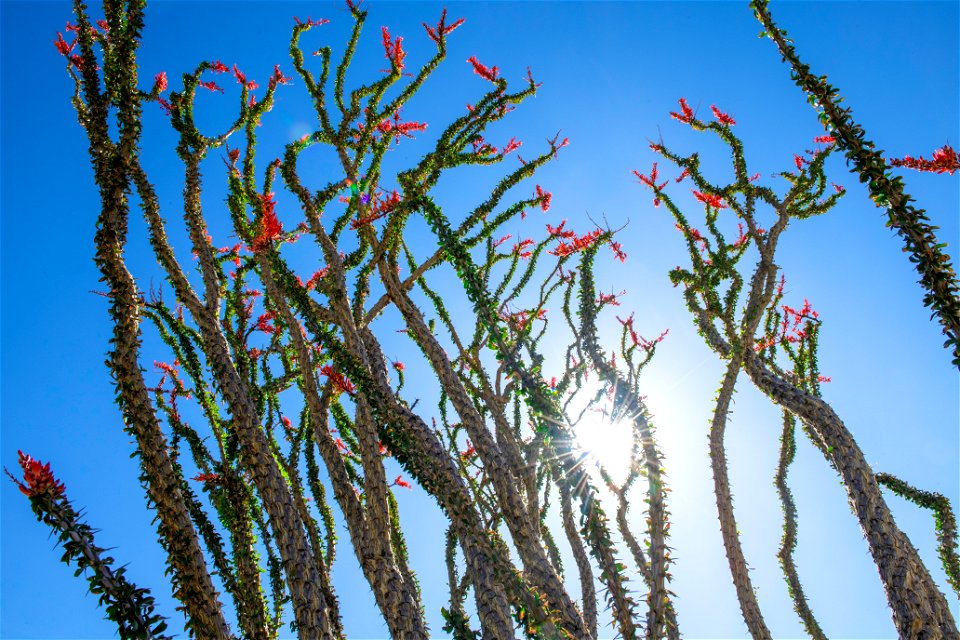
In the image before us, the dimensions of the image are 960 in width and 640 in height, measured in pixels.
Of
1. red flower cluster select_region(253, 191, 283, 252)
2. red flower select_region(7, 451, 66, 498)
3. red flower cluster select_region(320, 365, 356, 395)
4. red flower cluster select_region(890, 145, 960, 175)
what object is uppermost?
red flower cluster select_region(253, 191, 283, 252)

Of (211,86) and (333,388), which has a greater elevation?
(211,86)

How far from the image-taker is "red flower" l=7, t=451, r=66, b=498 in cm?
327

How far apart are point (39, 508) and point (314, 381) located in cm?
386

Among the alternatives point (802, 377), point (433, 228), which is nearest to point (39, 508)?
point (433, 228)

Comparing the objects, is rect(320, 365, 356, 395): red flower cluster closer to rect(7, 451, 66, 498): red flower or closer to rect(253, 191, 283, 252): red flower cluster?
rect(253, 191, 283, 252): red flower cluster

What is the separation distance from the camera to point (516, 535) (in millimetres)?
5688

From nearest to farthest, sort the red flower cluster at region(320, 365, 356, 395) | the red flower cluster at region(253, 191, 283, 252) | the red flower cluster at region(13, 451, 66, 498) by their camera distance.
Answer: the red flower cluster at region(13, 451, 66, 498) → the red flower cluster at region(253, 191, 283, 252) → the red flower cluster at region(320, 365, 356, 395)

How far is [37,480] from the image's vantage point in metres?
3.28

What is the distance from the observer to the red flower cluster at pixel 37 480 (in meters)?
3.27

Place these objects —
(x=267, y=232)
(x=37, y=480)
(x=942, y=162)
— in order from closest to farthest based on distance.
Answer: (x=37, y=480)
(x=942, y=162)
(x=267, y=232)

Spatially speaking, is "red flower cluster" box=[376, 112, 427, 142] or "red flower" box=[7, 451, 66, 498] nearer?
"red flower" box=[7, 451, 66, 498]

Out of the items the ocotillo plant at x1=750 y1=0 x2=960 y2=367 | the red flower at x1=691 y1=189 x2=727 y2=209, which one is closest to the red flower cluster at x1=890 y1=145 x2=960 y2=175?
the ocotillo plant at x1=750 y1=0 x2=960 y2=367

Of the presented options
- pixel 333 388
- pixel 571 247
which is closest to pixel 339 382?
pixel 333 388

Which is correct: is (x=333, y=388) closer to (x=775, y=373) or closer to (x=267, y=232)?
(x=267, y=232)
